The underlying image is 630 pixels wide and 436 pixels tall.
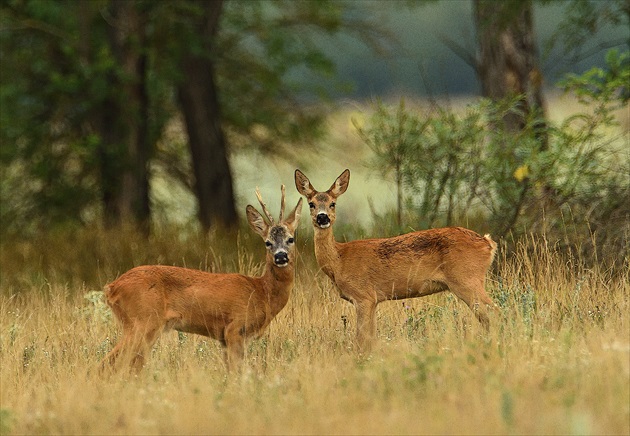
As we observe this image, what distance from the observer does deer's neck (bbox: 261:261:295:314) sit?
321 inches

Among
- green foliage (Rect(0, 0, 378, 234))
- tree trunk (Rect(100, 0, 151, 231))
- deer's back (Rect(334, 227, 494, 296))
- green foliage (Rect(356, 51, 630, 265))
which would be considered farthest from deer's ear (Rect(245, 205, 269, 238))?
tree trunk (Rect(100, 0, 151, 231))

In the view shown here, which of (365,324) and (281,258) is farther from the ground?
(281,258)

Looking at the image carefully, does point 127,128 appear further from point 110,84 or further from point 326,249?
point 326,249

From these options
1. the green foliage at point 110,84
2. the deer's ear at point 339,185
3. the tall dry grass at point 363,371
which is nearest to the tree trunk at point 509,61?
the tall dry grass at point 363,371

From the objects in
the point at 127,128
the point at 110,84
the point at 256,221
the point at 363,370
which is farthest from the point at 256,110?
the point at 363,370

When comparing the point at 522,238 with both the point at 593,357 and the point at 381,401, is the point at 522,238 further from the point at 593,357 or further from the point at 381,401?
the point at 381,401

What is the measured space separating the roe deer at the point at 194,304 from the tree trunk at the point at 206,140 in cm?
921

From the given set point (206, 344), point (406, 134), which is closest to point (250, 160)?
point (406, 134)

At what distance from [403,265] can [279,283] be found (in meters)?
0.91

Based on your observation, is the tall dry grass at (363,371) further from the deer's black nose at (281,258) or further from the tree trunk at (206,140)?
the tree trunk at (206,140)

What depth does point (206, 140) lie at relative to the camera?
17500 mm

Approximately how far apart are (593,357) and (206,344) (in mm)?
3197

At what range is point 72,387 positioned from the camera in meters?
6.98

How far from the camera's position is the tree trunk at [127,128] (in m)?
16.3
